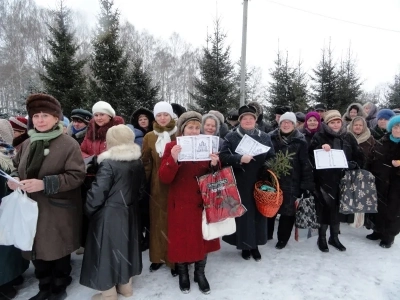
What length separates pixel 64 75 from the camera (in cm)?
1348

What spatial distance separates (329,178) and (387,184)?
1.14 meters

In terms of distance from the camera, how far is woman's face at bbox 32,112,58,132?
9.87ft

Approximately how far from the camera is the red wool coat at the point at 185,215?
10.9 feet

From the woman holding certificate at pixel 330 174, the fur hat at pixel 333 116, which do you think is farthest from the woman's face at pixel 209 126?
the fur hat at pixel 333 116

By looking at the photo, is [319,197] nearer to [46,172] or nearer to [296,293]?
[296,293]

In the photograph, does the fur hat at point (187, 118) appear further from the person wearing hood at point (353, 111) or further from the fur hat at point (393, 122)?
the person wearing hood at point (353, 111)

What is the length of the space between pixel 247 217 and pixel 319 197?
54.9 inches

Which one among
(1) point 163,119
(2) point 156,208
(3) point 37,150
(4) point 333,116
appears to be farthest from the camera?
(4) point 333,116

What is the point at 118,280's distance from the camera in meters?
3.08

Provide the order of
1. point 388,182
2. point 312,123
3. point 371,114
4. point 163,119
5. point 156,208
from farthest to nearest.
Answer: point 371,114, point 312,123, point 388,182, point 163,119, point 156,208

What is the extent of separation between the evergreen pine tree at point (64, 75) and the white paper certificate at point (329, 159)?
12137mm

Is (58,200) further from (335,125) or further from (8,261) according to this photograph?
(335,125)

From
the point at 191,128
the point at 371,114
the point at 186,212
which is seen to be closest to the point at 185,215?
the point at 186,212

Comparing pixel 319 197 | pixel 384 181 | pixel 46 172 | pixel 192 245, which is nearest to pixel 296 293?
pixel 192 245
